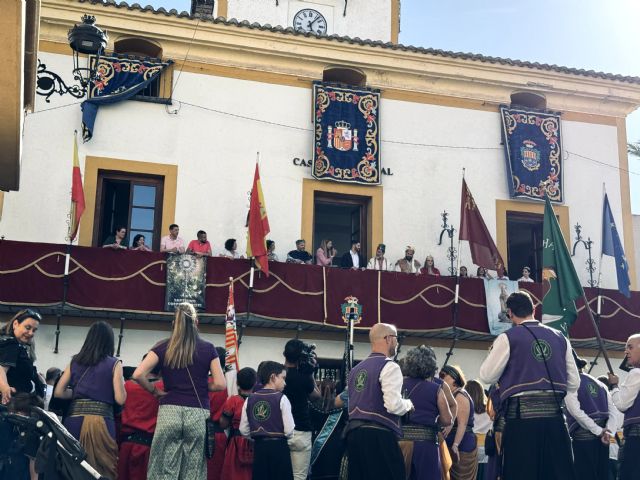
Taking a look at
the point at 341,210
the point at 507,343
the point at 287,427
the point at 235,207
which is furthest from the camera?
the point at 341,210

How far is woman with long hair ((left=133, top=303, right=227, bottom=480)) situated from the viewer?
7500mm

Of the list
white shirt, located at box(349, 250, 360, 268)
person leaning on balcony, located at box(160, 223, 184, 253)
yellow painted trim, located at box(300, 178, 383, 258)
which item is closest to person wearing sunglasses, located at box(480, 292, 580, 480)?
person leaning on balcony, located at box(160, 223, 184, 253)

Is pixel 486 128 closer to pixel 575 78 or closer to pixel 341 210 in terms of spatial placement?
pixel 575 78

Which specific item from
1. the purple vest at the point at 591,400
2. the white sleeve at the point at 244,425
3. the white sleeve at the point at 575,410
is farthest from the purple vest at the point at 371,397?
the purple vest at the point at 591,400

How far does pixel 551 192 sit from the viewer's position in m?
19.3

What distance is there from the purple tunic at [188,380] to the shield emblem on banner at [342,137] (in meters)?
11.1

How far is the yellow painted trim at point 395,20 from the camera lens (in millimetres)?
22875

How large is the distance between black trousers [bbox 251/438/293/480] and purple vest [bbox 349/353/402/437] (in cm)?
115

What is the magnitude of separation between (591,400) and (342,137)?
32.7 feet

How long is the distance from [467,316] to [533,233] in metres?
3.62

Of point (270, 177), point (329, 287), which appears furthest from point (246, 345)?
point (270, 177)

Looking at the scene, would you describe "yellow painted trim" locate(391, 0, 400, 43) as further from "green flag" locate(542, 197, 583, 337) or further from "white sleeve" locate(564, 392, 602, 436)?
"white sleeve" locate(564, 392, 602, 436)

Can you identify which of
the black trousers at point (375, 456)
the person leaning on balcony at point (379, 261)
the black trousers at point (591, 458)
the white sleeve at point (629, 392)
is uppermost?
the person leaning on balcony at point (379, 261)

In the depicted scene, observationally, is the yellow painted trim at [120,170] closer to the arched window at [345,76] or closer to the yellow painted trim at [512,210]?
the arched window at [345,76]
